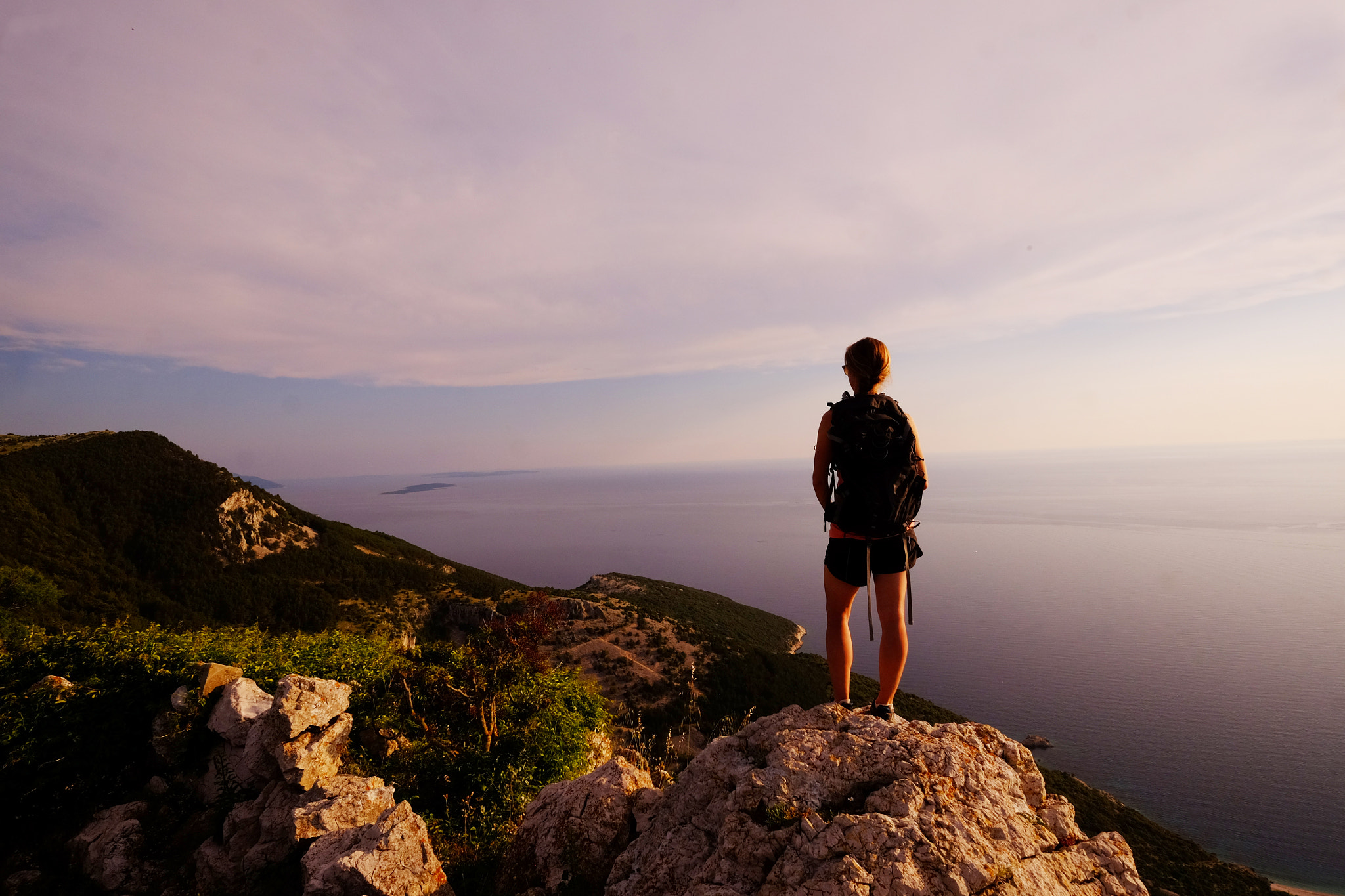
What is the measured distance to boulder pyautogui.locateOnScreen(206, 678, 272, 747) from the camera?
22.8ft

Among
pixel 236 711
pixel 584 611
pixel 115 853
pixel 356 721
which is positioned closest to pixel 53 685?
pixel 236 711

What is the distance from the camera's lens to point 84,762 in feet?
23.0

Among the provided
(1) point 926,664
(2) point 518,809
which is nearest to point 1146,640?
(1) point 926,664

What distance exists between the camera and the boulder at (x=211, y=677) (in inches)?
292

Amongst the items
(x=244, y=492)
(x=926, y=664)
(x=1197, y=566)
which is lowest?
(x=926, y=664)

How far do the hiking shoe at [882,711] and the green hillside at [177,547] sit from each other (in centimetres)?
6139

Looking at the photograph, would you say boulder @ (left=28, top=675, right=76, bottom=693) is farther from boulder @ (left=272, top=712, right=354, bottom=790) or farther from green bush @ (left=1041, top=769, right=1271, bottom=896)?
green bush @ (left=1041, top=769, right=1271, bottom=896)

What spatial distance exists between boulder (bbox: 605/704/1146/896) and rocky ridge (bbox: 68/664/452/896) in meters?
2.19

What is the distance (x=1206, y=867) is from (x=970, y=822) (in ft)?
240

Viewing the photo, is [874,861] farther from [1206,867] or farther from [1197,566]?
[1197,566]

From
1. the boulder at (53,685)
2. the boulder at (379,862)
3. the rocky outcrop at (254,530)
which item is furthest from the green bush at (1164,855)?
the rocky outcrop at (254,530)

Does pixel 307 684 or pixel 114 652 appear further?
pixel 114 652

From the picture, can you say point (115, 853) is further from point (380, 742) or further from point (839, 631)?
point (839, 631)

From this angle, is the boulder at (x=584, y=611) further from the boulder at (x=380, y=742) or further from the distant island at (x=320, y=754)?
the boulder at (x=380, y=742)
